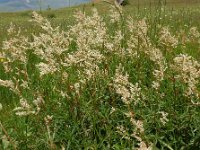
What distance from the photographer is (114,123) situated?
5.22 meters

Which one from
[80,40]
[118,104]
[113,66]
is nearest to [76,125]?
[118,104]

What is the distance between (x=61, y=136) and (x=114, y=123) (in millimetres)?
641

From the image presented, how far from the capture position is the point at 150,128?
5.01 meters

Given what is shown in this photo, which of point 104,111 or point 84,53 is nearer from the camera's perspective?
point 84,53

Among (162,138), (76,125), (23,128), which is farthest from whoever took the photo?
(23,128)

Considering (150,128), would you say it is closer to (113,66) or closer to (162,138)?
(162,138)

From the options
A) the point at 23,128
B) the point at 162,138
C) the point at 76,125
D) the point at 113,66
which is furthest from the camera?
the point at 113,66

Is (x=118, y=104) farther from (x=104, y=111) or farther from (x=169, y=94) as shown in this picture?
(x=169, y=94)

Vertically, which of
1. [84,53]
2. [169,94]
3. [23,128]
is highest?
[84,53]

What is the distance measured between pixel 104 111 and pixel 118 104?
307 mm

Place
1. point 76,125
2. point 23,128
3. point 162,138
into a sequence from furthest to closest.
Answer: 1. point 23,128
2. point 76,125
3. point 162,138

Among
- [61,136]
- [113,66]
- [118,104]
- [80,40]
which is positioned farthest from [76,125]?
[113,66]

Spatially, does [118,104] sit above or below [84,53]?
below

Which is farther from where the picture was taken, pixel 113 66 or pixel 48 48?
pixel 113 66
